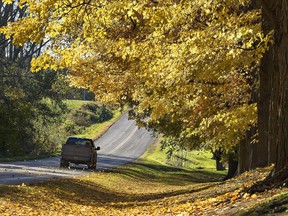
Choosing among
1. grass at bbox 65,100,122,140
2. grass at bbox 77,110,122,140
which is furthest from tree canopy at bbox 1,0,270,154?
Answer: grass at bbox 65,100,122,140

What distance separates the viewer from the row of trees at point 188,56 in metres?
11.6

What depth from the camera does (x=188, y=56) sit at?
17.2m

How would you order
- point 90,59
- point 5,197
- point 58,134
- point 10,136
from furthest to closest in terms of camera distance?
point 58,134
point 10,136
point 90,59
point 5,197

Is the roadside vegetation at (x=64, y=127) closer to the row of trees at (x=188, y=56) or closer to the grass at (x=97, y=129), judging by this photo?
the grass at (x=97, y=129)

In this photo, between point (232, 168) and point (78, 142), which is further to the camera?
point (232, 168)

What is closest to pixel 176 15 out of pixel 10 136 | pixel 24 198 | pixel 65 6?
pixel 65 6

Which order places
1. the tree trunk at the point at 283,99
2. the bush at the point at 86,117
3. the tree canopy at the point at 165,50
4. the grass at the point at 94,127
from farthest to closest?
1. the bush at the point at 86,117
2. the grass at the point at 94,127
3. the tree canopy at the point at 165,50
4. the tree trunk at the point at 283,99

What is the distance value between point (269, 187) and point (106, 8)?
179 inches

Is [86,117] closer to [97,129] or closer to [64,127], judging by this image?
[97,129]

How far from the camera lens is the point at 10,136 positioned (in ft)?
156

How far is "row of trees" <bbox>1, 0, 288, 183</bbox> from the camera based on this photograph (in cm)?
1164

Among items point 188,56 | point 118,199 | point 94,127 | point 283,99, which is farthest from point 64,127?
point 283,99

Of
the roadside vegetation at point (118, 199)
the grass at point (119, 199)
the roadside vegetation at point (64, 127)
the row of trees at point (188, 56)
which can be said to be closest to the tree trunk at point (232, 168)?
the roadside vegetation at point (64, 127)

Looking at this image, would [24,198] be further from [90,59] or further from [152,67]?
[90,59]
